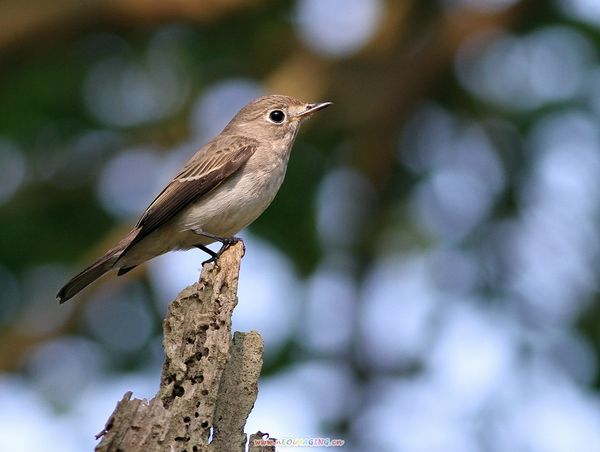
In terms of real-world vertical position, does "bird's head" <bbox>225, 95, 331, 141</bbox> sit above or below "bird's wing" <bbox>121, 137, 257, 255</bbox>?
above

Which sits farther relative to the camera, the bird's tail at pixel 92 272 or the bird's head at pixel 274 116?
the bird's head at pixel 274 116

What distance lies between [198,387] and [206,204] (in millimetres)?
3226

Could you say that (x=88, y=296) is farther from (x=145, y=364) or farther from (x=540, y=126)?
(x=540, y=126)

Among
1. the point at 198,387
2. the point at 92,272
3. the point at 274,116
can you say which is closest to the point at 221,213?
the point at 92,272

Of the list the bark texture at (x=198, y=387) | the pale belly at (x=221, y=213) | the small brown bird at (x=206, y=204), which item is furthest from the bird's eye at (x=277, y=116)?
the bark texture at (x=198, y=387)

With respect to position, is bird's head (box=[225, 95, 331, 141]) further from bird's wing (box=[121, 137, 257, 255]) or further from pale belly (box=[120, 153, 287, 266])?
pale belly (box=[120, 153, 287, 266])

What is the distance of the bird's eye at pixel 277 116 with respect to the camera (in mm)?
8844

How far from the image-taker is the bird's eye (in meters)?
8.84

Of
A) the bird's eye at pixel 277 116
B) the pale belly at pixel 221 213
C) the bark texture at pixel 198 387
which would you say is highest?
the bird's eye at pixel 277 116

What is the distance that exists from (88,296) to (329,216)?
3137 millimetres

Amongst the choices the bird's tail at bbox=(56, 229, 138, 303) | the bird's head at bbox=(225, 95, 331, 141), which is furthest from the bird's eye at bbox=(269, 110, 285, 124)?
the bird's tail at bbox=(56, 229, 138, 303)

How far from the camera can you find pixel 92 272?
25.9 feet

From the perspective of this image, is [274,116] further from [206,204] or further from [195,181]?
[206,204]

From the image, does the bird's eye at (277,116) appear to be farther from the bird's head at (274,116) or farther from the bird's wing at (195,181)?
the bird's wing at (195,181)
